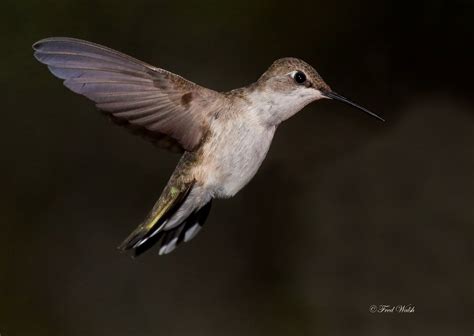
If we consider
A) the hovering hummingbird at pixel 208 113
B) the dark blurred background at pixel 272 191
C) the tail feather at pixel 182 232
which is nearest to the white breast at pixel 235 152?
the hovering hummingbird at pixel 208 113

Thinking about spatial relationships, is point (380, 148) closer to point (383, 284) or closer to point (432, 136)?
point (432, 136)

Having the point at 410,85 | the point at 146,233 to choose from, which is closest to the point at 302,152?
the point at 410,85

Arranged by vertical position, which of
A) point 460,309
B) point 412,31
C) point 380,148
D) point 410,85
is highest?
point 412,31

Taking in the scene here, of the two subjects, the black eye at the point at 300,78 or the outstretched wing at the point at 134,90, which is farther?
the black eye at the point at 300,78

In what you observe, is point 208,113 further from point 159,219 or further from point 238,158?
point 159,219

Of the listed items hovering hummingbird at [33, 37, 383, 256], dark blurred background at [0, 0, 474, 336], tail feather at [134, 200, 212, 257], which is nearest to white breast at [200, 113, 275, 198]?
hovering hummingbird at [33, 37, 383, 256]

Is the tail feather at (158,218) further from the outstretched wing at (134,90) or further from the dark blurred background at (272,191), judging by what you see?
the dark blurred background at (272,191)
